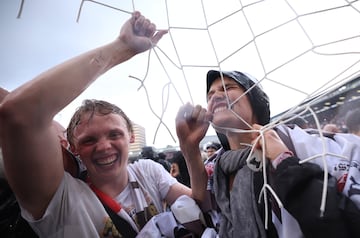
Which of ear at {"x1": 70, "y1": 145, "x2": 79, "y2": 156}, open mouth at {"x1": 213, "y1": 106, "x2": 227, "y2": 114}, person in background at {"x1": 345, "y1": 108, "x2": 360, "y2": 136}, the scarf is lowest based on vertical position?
person in background at {"x1": 345, "y1": 108, "x2": 360, "y2": 136}

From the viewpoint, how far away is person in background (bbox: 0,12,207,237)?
395 millimetres

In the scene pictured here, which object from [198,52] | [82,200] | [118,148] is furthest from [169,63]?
[82,200]

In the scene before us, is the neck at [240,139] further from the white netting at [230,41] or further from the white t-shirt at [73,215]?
the white t-shirt at [73,215]

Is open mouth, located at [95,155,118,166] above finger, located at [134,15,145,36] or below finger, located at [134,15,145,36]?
below

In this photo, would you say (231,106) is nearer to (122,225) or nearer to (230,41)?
(230,41)

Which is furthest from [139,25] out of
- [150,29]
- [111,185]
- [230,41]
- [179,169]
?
[179,169]

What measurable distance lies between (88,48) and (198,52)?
0.84 ft

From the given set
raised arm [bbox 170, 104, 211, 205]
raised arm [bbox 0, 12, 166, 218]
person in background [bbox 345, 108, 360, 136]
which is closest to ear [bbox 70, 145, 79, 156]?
raised arm [bbox 0, 12, 166, 218]

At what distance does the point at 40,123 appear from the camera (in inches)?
15.7

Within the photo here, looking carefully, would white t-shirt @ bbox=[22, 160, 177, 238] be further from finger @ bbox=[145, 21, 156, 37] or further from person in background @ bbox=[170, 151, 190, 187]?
person in background @ bbox=[170, 151, 190, 187]

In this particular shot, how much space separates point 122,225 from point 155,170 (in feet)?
0.67

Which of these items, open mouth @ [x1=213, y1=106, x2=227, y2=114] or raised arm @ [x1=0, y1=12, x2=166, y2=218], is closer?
raised arm @ [x1=0, y1=12, x2=166, y2=218]

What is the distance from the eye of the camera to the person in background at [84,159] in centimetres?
39

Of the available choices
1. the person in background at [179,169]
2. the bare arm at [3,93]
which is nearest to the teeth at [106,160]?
the bare arm at [3,93]
